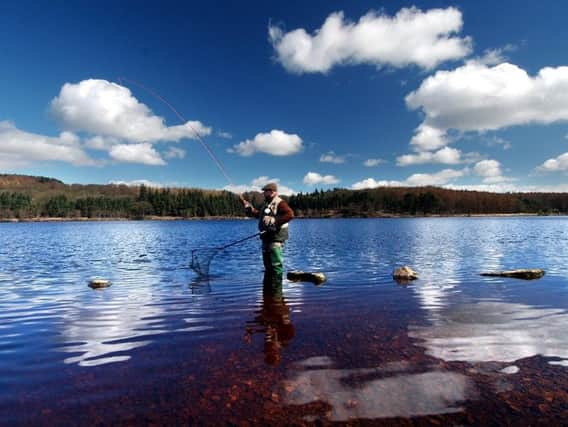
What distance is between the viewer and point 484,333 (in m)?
8.98

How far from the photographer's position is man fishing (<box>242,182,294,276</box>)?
14586 millimetres

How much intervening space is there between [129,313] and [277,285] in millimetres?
5968

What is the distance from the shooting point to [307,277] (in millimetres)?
17828

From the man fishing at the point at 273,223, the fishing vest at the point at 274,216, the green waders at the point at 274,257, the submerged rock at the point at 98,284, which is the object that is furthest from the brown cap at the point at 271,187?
the submerged rock at the point at 98,284

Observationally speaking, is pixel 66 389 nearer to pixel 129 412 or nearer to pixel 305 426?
pixel 129 412

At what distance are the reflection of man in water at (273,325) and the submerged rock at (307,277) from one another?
3133 mm

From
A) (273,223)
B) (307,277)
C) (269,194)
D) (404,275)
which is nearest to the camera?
(273,223)

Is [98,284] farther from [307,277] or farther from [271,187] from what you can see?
[307,277]

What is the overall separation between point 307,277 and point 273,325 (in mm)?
7935

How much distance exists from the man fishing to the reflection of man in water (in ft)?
4.60

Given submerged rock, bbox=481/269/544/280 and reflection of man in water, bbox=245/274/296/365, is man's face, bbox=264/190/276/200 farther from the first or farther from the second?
submerged rock, bbox=481/269/544/280

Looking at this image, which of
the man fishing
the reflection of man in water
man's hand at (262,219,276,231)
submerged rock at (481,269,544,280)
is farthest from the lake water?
man's hand at (262,219,276,231)

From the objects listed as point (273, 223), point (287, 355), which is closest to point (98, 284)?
point (273, 223)

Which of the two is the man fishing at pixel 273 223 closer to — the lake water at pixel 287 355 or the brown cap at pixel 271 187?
the brown cap at pixel 271 187
